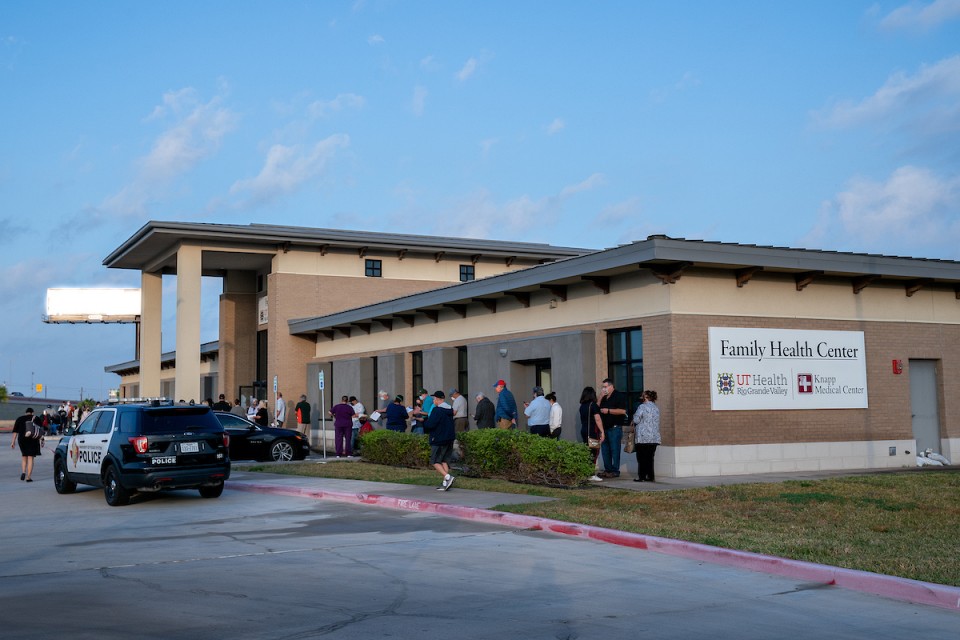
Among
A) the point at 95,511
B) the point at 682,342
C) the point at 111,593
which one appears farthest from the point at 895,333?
the point at 111,593

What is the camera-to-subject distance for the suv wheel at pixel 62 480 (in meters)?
18.5

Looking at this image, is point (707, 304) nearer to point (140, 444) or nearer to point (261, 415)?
point (140, 444)

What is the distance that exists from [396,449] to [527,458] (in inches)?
209

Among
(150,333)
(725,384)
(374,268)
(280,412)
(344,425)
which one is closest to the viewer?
(725,384)

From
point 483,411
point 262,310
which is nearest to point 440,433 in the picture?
point 483,411

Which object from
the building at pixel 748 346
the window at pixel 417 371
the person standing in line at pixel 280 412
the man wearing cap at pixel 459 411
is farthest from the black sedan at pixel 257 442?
the person standing in line at pixel 280 412

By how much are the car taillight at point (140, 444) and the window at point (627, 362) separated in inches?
380

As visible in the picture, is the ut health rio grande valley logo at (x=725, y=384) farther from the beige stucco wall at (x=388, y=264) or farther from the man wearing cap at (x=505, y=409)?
the beige stucco wall at (x=388, y=264)

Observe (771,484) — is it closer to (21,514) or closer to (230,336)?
(21,514)

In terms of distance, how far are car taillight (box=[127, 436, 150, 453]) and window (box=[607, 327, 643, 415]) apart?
9.65 meters

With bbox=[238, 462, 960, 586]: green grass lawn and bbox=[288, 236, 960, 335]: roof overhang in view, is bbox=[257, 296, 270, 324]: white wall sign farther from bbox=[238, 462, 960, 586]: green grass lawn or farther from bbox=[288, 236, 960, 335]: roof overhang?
bbox=[238, 462, 960, 586]: green grass lawn

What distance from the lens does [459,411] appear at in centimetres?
2505

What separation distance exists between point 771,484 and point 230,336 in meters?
30.1

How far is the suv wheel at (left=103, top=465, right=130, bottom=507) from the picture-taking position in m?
15.9
